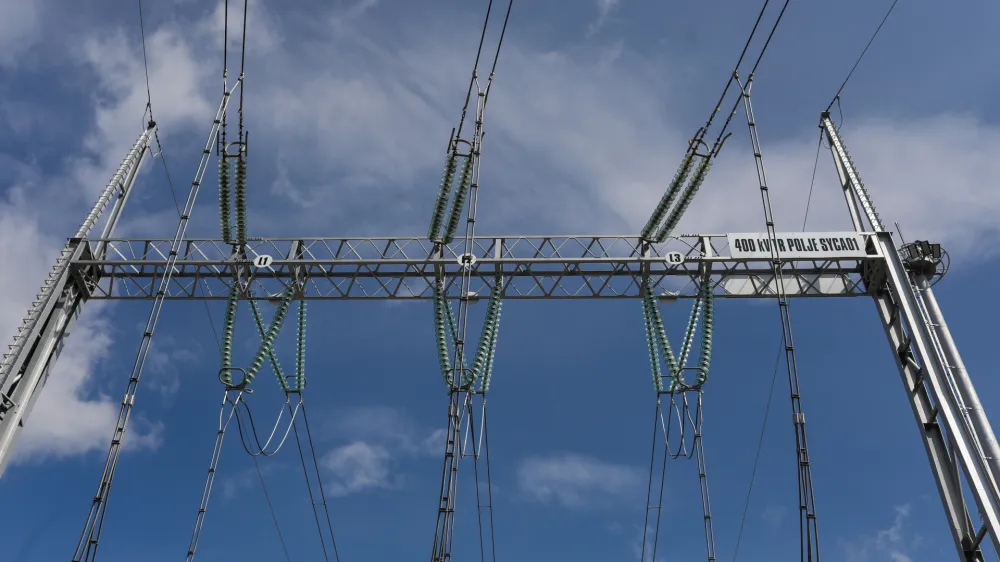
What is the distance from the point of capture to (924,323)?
16.4m

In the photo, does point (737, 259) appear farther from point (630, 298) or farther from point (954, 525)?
point (954, 525)

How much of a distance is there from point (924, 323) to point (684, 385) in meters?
4.99

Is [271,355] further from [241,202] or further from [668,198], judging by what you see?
[668,198]

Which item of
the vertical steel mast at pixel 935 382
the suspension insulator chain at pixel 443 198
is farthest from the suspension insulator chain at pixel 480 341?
the vertical steel mast at pixel 935 382

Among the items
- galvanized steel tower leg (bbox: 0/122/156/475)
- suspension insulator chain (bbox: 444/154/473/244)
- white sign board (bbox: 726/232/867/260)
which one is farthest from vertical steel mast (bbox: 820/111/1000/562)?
galvanized steel tower leg (bbox: 0/122/156/475)

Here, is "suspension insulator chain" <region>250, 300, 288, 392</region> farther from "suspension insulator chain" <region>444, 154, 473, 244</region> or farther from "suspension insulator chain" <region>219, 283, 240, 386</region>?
"suspension insulator chain" <region>444, 154, 473, 244</region>

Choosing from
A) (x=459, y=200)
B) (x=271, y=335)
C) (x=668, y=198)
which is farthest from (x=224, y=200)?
(x=668, y=198)

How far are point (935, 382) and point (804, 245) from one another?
3.72 m

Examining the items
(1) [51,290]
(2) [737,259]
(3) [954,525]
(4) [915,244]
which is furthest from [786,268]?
(1) [51,290]

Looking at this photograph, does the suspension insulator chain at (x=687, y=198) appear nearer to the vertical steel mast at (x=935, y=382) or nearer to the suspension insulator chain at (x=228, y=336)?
the vertical steel mast at (x=935, y=382)

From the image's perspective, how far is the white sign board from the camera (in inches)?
680

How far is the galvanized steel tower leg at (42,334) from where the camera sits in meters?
17.0

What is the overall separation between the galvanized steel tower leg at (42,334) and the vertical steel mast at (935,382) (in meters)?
17.6

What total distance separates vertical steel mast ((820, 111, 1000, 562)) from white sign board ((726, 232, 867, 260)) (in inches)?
22.7
